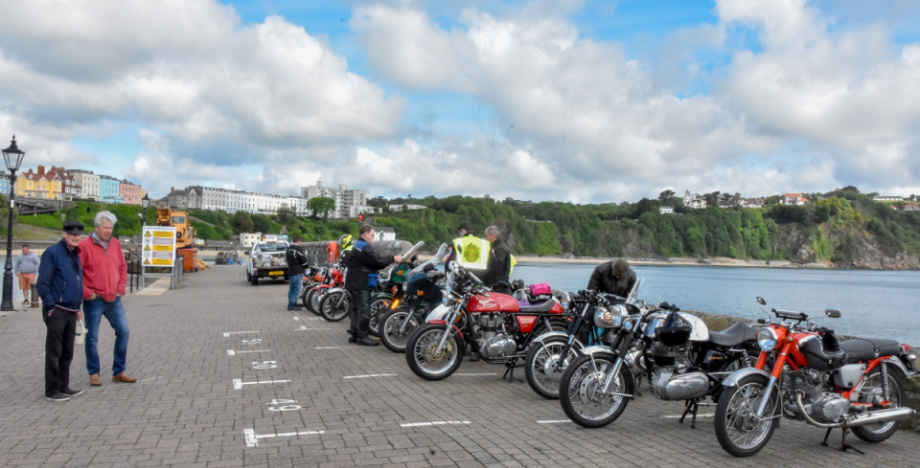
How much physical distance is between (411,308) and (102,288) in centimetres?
385

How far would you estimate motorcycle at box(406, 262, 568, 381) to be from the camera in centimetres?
703

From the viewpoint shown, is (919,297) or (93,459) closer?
(93,459)

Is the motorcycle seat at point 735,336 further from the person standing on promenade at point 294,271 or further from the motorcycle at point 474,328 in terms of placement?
the person standing on promenade at point 294,271

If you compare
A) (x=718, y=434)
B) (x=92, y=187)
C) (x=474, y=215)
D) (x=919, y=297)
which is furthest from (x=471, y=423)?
(x=92, y=187)

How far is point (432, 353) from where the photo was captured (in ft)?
23.1

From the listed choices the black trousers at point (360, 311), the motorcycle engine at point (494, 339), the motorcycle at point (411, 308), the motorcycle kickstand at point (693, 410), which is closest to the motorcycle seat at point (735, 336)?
the motorcycle kickstand at point (693, 410)

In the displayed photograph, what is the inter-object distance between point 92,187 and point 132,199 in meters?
11.0

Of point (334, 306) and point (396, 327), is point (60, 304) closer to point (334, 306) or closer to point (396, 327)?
point (396, 327)

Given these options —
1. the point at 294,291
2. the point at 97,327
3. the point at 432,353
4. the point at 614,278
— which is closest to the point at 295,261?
the point at 294,291

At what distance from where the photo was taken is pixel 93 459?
420 centimetres

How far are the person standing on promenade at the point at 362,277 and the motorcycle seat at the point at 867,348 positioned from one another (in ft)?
19.1

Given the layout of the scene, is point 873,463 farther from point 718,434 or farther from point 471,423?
point 471,423

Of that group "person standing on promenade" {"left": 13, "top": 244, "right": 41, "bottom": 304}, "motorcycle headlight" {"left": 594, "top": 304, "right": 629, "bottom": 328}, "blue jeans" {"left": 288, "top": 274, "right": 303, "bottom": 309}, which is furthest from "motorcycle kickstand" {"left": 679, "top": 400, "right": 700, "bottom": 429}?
"person standing on promenade" {"left": 13, "top": 244, "right": 41, "bottom": 304}

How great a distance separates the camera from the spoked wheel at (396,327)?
8.85 metres
